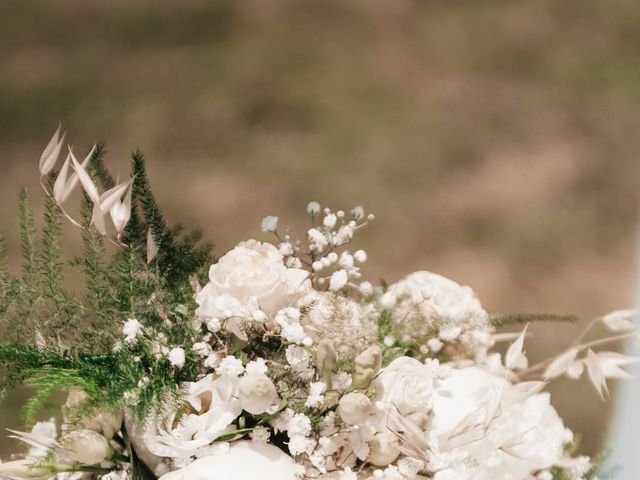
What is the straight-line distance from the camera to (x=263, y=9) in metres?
3.21

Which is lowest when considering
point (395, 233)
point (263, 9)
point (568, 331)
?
point (568, 331)

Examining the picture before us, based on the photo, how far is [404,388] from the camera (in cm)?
89

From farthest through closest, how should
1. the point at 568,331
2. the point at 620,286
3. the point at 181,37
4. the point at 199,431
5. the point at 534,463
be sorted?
the point at 181,37
the point at 620,286
the point at 568,331
the point at 534,463
the point at 199,431

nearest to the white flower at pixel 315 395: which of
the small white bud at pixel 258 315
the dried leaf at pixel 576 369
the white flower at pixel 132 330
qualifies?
the small white bud at pixel 258 315

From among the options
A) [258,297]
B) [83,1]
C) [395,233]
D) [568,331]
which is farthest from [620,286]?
[83,1]

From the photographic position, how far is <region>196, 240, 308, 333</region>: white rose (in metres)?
0.90

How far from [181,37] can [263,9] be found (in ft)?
1.31

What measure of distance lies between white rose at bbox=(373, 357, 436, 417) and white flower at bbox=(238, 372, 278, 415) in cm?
14

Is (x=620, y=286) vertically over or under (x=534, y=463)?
over

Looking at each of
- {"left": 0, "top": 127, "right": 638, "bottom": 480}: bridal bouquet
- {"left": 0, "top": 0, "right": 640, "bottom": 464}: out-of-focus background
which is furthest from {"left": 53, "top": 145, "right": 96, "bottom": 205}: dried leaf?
{"left": 0, "top": 0, "right": 640, "bottom": 464}: out-of-focus background

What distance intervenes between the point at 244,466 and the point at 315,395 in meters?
A: 0.12

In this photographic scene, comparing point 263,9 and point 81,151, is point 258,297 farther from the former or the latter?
point 263,9

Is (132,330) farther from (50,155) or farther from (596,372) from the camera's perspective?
(596,372)

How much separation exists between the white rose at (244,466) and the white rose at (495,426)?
20 centimetres
